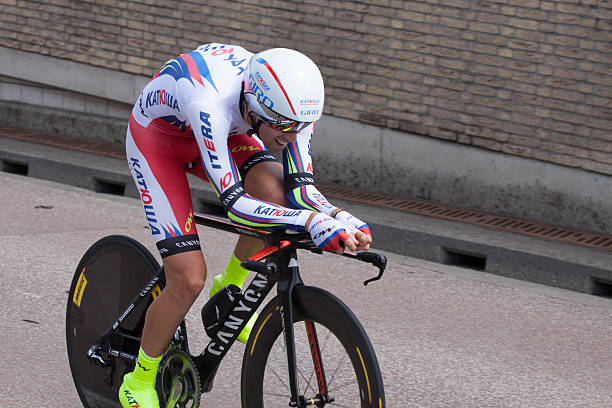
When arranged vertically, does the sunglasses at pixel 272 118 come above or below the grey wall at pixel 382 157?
above

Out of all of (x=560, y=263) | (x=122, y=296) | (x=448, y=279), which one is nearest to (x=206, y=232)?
(x=448, y=279)

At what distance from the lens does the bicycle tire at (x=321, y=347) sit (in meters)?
3.55

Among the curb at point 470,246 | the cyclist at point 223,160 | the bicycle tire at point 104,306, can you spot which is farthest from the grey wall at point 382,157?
the bicycle tire at point 104,306

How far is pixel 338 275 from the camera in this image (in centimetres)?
740

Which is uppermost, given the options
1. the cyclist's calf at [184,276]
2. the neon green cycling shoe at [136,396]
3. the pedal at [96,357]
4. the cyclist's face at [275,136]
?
the cyclist's face at [275,136]

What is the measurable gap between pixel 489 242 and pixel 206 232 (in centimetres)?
233

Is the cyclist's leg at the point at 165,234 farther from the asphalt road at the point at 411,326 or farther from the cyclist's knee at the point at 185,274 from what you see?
the asphalt road at the point at 411,326

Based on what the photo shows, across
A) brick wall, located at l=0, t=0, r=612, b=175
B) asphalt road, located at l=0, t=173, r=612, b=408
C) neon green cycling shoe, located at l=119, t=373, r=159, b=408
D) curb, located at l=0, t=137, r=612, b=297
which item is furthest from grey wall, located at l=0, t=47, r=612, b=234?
neon green cycling shoe, located at l=119, t=373, r=159, b=408

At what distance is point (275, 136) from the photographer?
395 cm

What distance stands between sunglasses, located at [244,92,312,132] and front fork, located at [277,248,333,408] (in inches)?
18.2

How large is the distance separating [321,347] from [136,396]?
996 millimetres

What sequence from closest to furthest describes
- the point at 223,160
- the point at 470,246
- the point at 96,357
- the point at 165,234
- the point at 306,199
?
the point at 223,160 → the point at 306,199 → the point at 165,234 → the point at 96,357 → the point at 470,246

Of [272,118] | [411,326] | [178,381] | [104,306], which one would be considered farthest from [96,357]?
[411,326]

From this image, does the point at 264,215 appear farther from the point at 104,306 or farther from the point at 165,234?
the point at 104,306
